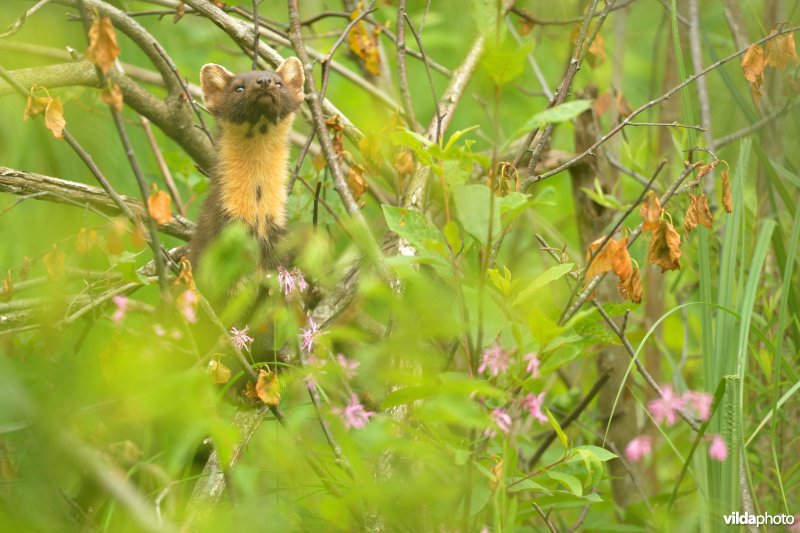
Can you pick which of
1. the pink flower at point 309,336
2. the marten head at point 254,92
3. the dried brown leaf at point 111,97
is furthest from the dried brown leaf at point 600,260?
the marten head at point 254,92

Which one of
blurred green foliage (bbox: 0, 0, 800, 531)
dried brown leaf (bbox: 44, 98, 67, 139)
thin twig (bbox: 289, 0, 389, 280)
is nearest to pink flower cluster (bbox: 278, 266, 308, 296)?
blurred green foliage (bbox: 0, 0, 800, 531)

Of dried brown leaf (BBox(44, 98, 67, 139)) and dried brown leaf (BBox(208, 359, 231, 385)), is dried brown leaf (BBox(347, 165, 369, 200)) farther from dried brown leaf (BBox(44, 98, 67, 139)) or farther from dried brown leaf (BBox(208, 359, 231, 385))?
dried brown leaf (BBox(44, 98, 67, 139))

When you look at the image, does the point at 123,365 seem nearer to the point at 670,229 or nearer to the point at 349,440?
the point at 349,440

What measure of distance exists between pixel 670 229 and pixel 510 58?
55.9 inches

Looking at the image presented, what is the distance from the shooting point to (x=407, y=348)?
2.08 metres

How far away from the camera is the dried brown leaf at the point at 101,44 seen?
2.44 meters

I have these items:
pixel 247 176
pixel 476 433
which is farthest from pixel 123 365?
pixel 247 176

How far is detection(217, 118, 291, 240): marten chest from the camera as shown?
16.3 ft

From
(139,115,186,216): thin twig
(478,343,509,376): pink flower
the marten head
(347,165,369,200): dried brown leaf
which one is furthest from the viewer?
(139,115,186,216): thin twig

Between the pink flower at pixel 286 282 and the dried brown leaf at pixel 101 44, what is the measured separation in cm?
135

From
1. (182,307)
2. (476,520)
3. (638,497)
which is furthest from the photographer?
(638,497)

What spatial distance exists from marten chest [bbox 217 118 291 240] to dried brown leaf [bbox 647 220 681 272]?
2.23 metres

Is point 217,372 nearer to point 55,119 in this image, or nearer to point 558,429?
point 55,119

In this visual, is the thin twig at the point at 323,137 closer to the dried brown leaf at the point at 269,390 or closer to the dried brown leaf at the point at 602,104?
the dried brown leaf at the point at 269,390
